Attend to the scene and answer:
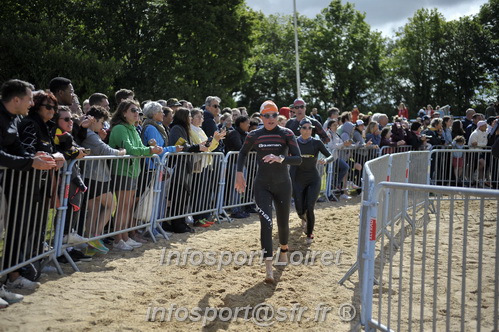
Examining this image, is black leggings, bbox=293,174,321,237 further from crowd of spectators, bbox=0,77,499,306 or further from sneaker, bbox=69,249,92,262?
sneaker, bbox=69,249,92,262

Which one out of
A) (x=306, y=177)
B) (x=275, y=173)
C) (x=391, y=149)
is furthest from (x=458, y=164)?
(x=275, y=173)

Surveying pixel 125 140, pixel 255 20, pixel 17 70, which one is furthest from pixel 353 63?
pixel 125 140

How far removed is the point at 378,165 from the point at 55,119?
15.8ft

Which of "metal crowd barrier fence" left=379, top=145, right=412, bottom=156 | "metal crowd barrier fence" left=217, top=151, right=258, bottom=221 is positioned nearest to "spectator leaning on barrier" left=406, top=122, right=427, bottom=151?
"metal crowd barrier fence" left=379, top=145, right=412, bottom=156

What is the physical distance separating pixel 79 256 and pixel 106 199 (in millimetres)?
894

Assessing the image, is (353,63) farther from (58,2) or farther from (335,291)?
(335,291)

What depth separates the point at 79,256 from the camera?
6.79 metres

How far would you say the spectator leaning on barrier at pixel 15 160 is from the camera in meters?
5.12

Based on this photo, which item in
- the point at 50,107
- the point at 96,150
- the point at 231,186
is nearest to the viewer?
the point at 50,107

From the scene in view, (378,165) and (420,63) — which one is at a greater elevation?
(420,63)

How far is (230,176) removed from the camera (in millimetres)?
10641

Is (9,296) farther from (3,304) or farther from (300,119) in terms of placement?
(300,119)

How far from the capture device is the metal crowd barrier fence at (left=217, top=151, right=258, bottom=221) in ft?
33.5
